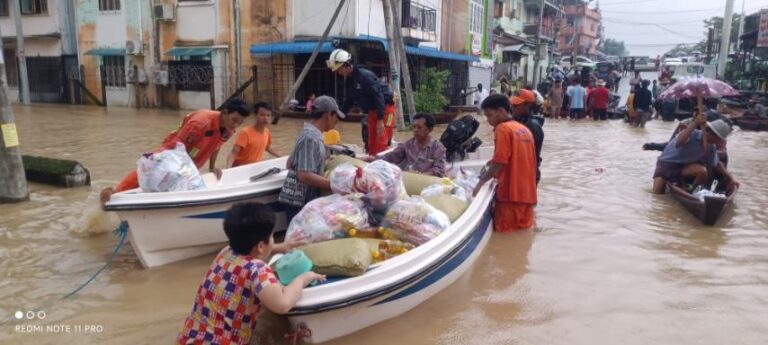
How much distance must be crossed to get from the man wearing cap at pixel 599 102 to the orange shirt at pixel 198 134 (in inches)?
640

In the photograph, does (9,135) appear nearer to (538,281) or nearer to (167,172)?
(167,172)

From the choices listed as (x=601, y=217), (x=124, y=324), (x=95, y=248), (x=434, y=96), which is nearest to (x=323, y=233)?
(x=124, y=324)

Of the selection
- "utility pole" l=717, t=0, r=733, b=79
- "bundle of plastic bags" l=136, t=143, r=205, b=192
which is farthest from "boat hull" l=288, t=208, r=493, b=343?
"utility pole" l=717, t=0, r=733, b=79

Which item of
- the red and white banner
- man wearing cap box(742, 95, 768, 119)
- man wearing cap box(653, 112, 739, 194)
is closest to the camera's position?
man wearing cap box(653, 112, 739, 194)

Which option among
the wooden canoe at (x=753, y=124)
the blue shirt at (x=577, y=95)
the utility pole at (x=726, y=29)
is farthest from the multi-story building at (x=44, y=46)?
the utility pole at (x=726, y=29)

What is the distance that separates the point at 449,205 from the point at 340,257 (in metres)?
1.53


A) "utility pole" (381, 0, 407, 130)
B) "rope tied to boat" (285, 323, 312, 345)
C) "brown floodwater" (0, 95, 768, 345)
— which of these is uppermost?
"utility pole" (381, 0, 407, 130)

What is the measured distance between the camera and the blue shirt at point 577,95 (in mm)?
18828

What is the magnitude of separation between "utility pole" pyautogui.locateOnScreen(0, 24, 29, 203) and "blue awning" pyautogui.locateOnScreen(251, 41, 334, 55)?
10890mm

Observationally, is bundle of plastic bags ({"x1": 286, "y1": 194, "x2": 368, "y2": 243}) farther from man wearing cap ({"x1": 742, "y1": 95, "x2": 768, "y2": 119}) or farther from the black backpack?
man wearing cap ({"x1": 742, "y1": 95, "x2": 768, "y2": 119})

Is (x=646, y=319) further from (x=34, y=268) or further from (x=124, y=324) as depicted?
(x=34, y=268)

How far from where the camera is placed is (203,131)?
5.03 meters

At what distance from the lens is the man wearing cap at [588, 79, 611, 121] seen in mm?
18812

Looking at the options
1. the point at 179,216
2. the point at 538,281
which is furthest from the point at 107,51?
the point at 538,281
